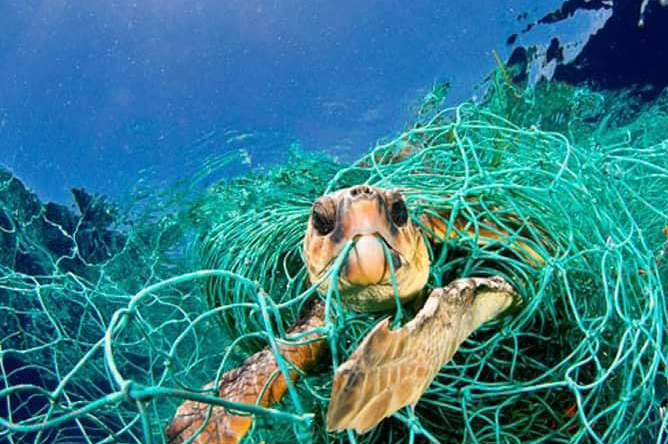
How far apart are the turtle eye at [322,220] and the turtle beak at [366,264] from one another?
12cm

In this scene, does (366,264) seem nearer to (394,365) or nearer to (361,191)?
(361,191)

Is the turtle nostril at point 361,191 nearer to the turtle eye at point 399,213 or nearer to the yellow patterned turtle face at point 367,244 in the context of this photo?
the yellow patterned turtle face at point 367,244

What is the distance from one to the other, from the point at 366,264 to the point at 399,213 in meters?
0.24

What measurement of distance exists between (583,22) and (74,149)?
19.9 feet

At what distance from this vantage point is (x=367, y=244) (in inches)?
52.5

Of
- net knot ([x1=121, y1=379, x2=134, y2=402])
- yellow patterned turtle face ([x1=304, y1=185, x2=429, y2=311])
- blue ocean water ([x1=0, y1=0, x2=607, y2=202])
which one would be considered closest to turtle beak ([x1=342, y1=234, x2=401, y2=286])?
yellow patterned turtle face ([x1=304, y1=185, x2=429, y2=311])

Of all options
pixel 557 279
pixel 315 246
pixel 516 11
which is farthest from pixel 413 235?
pixel 516 11

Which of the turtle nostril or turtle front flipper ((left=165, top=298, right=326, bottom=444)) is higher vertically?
the turtle nostril

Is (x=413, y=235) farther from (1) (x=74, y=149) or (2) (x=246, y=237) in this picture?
(1) (x=74, y=149)

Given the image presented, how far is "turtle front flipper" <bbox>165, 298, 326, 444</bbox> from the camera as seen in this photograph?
61.8 inches

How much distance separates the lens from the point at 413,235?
1.52 meters

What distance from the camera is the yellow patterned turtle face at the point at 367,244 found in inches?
52.0

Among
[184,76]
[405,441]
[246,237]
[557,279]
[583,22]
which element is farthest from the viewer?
[184,76]

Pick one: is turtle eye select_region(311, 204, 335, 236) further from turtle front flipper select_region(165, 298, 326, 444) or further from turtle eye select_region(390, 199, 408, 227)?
turtle front flipper select_region(165, 298, 326, 444)
